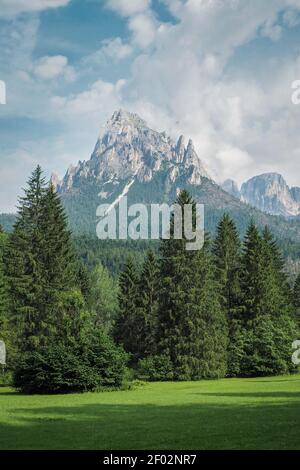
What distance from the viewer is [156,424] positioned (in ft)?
53.1

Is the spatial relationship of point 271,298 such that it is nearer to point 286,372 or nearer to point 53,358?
point 286,372

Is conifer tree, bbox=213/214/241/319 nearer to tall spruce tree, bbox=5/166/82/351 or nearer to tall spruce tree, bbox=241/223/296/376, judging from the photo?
tall spruce tree, bbox=241/223/296/376

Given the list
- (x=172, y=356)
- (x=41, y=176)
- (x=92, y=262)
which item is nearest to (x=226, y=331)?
(x=172, y=356)

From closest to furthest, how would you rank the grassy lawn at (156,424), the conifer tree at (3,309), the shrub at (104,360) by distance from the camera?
the grassy lawn at (156,424), the shrub at (104,360), the conifer tree at (3,309)

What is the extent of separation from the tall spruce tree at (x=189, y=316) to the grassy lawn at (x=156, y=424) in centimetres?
2186

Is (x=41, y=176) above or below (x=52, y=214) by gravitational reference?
above

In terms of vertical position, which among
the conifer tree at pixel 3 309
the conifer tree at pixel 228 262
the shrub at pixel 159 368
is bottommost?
the shrub at pixel 159 368

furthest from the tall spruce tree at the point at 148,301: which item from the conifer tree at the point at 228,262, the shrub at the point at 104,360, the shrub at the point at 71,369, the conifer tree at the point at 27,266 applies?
the shrub at the point at 71,369

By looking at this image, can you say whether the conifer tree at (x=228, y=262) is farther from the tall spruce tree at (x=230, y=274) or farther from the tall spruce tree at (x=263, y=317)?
the tall spruce tree at (x=263, y=317)

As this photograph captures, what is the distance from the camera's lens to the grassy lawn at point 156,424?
1284 cm

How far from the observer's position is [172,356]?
4634 cm

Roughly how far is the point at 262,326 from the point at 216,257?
9926 mm

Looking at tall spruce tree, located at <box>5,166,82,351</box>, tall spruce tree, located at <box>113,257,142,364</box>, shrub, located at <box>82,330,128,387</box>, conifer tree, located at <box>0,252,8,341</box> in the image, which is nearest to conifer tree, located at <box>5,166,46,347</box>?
tall spruce tree, located at <box>5,166,82,351</box>
